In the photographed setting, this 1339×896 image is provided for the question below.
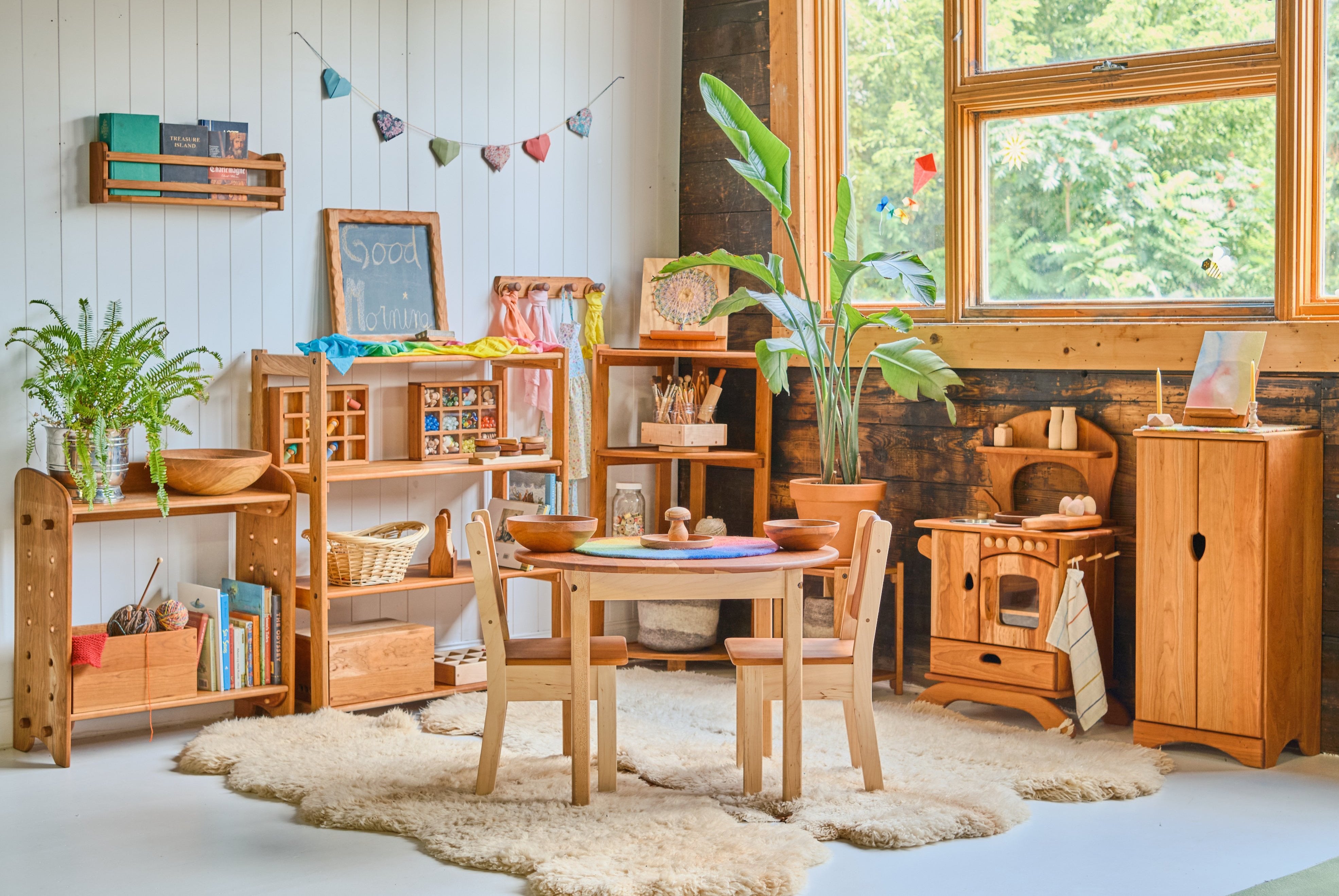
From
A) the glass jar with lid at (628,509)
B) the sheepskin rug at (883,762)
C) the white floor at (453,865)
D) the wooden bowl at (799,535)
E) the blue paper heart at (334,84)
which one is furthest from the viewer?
the glass jar with lid at (628,509)

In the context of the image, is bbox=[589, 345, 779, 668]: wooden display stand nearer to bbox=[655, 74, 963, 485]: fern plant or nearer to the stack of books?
bbox=[655, 74, 963, 485]: fern plant

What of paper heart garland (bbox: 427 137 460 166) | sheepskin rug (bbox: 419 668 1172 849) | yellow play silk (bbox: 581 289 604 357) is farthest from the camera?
yellow play silk (bbox: 581 289 604 357)

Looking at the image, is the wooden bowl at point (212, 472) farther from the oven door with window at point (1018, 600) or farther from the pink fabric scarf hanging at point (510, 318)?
the oven door with window at point (1018, 600)

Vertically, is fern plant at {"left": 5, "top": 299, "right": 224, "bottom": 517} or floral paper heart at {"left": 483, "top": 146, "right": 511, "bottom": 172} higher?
floral paper heart at {"left": 483, "top": 146, "right": 511, "bottom": 172}

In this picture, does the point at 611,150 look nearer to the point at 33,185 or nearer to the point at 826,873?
the point at 33,185

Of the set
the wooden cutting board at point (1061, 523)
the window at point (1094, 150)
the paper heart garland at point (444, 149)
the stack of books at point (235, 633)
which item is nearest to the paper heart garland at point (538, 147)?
the paper heart garland at point (444, 149)

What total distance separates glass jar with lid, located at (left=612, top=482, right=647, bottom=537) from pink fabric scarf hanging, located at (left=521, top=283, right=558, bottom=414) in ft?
1.44

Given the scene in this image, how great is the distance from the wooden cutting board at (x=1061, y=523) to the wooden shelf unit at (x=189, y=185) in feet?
9.07

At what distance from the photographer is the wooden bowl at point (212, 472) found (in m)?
4.29

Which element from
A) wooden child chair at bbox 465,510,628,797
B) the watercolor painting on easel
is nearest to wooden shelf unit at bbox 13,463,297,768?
wooden child chair at bbox 465,510,628,797

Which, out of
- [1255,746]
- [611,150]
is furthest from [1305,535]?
[611,150]

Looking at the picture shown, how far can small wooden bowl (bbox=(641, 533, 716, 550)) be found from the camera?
3777 mm

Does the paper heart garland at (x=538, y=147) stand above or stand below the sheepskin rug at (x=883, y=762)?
above

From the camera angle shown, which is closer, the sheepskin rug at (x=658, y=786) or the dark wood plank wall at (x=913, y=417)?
the sheepskin rug at (x=658, y=786)
